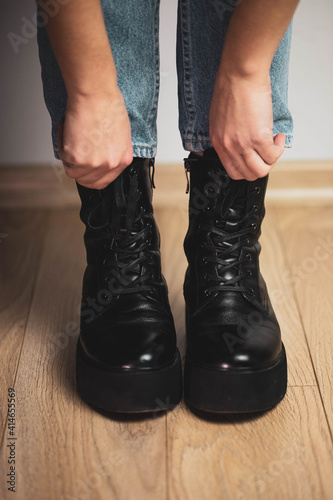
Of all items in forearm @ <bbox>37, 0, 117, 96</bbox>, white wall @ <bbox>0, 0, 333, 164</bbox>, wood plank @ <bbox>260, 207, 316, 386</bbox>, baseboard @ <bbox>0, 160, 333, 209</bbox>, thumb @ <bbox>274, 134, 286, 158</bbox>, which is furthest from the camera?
baseboard @ <bbox>0, 160, 333, 209</bbox>

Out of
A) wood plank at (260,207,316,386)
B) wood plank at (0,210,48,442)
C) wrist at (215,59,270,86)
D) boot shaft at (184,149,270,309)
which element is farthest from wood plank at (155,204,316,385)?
wrist at (215,59,270,86)

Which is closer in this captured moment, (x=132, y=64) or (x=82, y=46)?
(x=82, y=46)

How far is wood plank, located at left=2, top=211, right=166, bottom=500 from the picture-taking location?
2.08 ft

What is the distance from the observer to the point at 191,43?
30.5 inches

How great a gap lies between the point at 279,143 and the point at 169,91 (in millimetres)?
481

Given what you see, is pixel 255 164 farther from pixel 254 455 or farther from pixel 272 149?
pixel 254 455

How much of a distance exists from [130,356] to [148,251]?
6.1 inches

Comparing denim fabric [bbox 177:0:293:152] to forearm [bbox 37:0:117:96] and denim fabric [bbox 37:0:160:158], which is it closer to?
denim fabric [bbox 37:0:160:158]

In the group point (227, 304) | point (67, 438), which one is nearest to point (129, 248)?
point (227, 304)

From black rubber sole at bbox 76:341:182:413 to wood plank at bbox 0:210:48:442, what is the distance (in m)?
0.12

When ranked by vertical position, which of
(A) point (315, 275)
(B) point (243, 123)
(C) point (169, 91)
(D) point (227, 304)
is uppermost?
(B) point (243, 123)

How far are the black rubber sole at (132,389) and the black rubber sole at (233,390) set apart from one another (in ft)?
0.09

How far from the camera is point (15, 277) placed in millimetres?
1020

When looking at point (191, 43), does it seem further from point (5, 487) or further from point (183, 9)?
point (5, 487)
